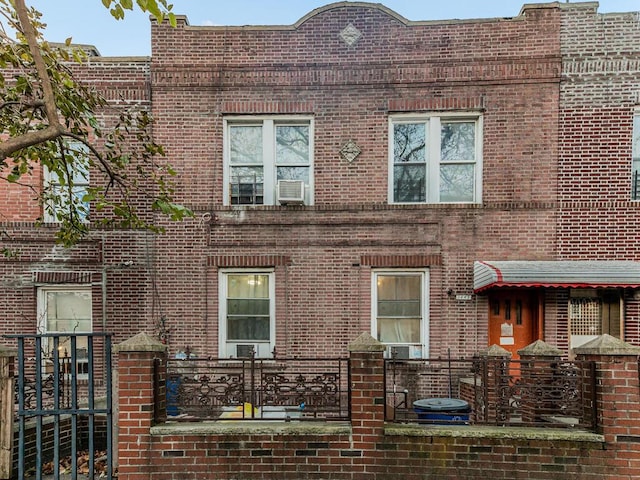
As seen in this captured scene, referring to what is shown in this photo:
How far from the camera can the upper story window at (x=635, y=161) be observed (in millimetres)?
7395

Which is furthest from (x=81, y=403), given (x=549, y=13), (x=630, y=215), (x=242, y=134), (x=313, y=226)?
(x=549, y=13)

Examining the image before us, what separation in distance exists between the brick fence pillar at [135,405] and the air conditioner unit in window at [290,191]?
380 centimetres

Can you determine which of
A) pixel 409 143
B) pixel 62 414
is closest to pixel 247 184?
pixel 409 143

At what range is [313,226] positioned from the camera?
7590 millimetres

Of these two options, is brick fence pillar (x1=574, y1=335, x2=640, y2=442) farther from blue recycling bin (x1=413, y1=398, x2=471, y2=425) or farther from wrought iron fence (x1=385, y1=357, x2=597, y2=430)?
blue recycling bin (x1=413, y1=398, x2=471, y2=425)

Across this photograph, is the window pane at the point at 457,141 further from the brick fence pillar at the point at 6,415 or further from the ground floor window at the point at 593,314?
the brick fence pillar at the point at 6,415

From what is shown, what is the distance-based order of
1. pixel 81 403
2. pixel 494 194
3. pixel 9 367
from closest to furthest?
pixel 9 367, pixel 81 403, pixel 494 194

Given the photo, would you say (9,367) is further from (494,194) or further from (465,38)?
(465,38)

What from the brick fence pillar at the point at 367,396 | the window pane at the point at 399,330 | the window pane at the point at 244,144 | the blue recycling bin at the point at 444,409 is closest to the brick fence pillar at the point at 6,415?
the brick fence pillar at the point at 367,396

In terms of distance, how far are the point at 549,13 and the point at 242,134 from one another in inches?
249

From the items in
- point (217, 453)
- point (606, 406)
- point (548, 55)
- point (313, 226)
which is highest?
point (548, 55)

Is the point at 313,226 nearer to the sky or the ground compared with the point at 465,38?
nearer to the ground

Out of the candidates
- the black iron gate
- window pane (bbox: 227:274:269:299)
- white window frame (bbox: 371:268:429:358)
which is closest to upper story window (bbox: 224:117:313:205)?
window pane (bbox: 227:274:269:299)

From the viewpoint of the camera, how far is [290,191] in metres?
7.46
